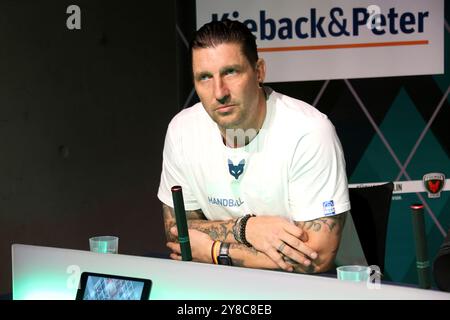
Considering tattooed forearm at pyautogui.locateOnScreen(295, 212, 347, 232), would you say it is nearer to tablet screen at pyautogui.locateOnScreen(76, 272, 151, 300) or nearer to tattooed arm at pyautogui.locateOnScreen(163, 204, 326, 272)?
tattooed arm at pyautogui.locateOnScreen(163, 204, 326, 272)

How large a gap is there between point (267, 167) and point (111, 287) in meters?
1.22

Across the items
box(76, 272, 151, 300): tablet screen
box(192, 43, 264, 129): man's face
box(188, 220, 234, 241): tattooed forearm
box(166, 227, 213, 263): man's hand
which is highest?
box(192, 43, 264, 129): man's face

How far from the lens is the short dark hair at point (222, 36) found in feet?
7.87

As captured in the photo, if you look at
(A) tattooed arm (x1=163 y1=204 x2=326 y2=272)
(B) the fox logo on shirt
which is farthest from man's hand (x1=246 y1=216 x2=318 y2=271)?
(B) the fox logo on shirt

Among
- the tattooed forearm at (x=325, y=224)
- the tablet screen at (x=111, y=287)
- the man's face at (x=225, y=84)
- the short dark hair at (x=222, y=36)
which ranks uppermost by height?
the short dark hair at (x=222, y=36)

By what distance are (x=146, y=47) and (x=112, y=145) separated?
0.56m

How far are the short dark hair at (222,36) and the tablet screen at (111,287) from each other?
48.4 inches

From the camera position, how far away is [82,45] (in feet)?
12.5

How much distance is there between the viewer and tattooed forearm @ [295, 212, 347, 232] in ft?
7.48

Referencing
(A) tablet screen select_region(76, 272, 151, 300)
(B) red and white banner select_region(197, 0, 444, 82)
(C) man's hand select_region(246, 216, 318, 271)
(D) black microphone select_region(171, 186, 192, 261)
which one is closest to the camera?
(A) tablet screen select_region(76, 272, 151, 300)

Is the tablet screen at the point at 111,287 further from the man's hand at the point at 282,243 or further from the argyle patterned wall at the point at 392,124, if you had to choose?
the argyle patterned wall at the point at 392,124

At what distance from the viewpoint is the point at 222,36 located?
241 centimetres

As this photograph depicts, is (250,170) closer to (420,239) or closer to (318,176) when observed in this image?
(318,176)

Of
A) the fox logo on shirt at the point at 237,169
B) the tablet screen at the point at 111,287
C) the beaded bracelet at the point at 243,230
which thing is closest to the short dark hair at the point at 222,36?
the fox logo on shirt at the point at 237,169
